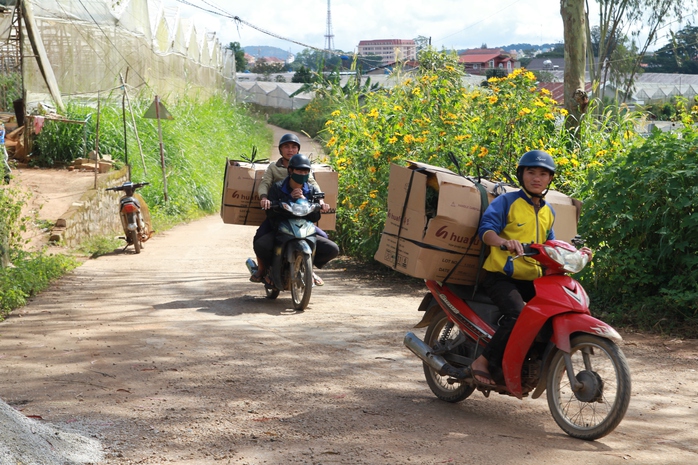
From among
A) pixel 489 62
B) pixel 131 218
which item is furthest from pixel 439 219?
pixel 489 62

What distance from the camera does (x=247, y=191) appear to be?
9.32 m

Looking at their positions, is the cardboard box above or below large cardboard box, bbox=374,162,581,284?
below

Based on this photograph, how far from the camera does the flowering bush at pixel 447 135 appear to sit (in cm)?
997

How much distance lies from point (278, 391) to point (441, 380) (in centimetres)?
106

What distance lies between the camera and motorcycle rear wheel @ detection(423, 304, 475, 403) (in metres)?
5.14

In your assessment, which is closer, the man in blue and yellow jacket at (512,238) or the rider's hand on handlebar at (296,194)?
the man in blue and yellow jacket at (512,238)

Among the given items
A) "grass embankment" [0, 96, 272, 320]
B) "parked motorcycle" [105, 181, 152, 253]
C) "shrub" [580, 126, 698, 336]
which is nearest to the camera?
"shrub" [580, 126, 698, 336]

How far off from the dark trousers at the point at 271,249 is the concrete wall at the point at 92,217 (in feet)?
20.2

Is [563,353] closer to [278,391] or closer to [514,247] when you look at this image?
[514,247]

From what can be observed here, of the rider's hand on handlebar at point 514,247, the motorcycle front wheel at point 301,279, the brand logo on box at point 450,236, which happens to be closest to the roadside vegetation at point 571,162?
the brand logo on box at point 450,236

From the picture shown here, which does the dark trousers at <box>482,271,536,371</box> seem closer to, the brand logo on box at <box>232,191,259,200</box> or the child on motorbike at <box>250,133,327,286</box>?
the child on motorbike at <box>250,133,327,286</box>

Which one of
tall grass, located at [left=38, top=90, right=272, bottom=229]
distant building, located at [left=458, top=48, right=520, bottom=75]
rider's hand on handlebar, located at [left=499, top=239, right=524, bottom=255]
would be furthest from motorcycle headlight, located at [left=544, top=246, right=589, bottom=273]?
distant building, located at [left=458, top=48, right=520, bottom=75]

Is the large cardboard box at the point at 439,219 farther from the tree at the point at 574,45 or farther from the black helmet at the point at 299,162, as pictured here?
the tree at the point at 574,45

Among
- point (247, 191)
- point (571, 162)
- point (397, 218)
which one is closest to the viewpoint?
point (397, 218)
